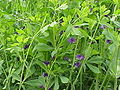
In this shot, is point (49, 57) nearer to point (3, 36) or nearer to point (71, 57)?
point (71, 57)

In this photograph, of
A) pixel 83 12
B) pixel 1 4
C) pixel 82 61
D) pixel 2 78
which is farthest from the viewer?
pixel 1 4

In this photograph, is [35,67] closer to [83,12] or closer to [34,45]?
[34,45]

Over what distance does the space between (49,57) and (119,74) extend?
0.26m

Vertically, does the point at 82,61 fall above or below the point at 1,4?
below

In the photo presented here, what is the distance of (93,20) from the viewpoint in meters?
0.97

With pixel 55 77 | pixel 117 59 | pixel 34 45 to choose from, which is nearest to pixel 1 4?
pixel 34 45

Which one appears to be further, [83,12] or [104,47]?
[104,47]

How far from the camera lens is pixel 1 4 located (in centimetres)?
145

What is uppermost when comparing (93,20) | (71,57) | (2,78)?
(93,20)

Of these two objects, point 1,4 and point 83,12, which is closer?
point 83,12

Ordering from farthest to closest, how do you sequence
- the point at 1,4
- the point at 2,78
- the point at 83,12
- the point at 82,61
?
1. the point at 1,4
2. the point at 2,78
3. the point at 82,61
4. the point at 83,12

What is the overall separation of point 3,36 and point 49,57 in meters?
0.21

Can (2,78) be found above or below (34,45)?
below

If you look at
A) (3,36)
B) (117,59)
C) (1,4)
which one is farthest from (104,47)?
(1,4)
